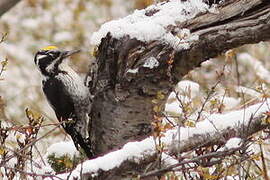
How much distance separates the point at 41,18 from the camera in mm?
12828

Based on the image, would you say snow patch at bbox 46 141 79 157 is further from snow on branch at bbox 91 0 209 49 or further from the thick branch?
the thick branch

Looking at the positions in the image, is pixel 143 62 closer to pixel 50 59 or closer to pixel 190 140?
pixel 190 140

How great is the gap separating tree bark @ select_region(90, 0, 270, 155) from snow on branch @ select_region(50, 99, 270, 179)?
16.6 inches

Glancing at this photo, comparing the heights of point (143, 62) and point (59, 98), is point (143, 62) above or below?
below

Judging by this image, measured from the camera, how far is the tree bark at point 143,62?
14.7ft

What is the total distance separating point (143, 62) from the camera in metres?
4.67

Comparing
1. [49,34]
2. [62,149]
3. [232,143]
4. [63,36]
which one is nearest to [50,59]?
[62,149]

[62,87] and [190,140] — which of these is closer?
[190,140]

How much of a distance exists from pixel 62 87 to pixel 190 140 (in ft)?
6.59

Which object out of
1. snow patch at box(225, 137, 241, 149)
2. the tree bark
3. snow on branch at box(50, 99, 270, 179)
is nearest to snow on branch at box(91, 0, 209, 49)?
the tree bark

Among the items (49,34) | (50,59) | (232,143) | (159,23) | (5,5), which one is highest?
(49,34)

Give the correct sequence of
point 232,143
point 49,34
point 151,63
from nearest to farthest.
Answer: point 232,143 < point 151,63 < point 49,34

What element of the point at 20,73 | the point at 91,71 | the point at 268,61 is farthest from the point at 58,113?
the point at 20,73

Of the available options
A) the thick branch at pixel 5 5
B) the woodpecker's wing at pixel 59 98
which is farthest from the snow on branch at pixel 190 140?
the woodpecker's wing at pixel 59 98
